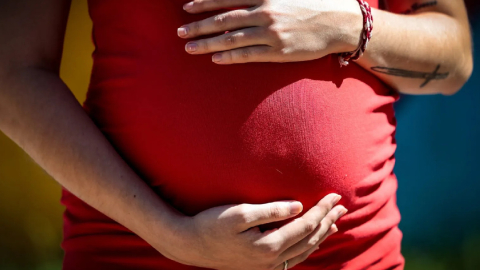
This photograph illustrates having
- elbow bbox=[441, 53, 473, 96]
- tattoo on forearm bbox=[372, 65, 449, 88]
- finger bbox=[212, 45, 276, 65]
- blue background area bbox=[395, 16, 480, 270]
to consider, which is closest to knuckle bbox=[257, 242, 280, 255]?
finger bbox=[212, 45, 276, 65]

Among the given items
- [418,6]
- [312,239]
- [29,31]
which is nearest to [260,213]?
[312,239]

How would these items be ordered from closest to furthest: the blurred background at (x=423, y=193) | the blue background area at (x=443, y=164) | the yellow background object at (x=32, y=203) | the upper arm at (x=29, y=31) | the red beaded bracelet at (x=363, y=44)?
the upper arm at (x=29, y=31) < the red beaded bracelet at (x=363, y=44) < the yellow background object at (x=32, y=203) < the blurred background at (x=423, y=193) < the blue background area at (x=443, y=164)

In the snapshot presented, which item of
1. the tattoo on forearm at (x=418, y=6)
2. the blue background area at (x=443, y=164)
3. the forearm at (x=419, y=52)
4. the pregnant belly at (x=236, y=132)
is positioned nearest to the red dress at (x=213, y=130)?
the pregnant belly at (x=236, y=132)

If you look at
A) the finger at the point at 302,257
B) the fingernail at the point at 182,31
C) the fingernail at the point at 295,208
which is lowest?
the finger at the point at 302,257

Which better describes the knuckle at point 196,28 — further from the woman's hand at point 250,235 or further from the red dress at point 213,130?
the woman's hand at point 250,235

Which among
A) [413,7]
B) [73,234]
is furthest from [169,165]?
[413,7]

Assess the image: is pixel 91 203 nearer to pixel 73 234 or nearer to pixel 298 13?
pixel 73 234

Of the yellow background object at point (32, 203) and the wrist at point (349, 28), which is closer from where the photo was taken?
the wrist at point (349, 28)

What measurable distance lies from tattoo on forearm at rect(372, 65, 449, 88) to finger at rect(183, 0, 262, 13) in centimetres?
33

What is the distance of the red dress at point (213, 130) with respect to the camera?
31.3 inches

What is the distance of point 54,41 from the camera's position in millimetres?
824

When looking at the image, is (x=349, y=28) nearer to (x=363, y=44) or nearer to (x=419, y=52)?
(x=363, y=44)

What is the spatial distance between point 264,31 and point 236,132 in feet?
0.64

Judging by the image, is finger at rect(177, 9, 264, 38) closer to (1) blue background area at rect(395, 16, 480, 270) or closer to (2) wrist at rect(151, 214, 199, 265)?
(2) wrist at rect(151, 214, 199, 265)
